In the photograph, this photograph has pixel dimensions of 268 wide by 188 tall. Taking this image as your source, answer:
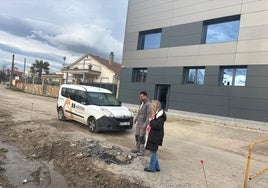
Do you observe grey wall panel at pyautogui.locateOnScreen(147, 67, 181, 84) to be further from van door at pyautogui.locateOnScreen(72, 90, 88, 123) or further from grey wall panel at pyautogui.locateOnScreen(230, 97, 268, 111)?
van door at pyautogui.locateOnScreen(72, 90, 88, 123)

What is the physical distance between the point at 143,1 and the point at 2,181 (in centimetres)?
2240

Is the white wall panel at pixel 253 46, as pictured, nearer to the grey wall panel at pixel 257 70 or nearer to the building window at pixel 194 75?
the grey wall panel at pixel 257 70

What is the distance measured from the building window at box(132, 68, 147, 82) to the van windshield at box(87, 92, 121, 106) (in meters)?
12.4

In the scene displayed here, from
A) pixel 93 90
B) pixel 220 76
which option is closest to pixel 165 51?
pixel 220 76

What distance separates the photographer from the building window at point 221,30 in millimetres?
19016

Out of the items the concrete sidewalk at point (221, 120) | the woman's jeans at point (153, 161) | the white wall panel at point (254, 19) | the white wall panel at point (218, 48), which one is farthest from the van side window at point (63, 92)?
the white wall panel at point (254, 19)

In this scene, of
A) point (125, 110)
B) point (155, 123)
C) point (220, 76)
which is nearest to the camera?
point (155, 123)

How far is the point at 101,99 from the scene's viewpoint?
1254 cm

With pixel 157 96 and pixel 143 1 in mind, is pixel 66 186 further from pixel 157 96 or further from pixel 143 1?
pixel 143 1

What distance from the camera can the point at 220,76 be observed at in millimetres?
19344

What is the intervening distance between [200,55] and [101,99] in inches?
418

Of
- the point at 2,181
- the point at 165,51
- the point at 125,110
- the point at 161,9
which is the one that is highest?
the point at 161,9

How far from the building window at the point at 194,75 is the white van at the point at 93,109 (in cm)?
972

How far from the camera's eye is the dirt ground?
6.13m
